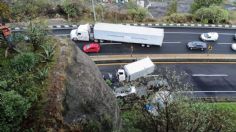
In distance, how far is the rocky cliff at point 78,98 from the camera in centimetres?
1914

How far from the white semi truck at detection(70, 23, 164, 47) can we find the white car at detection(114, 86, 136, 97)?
1058cm

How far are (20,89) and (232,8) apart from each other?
60.6m

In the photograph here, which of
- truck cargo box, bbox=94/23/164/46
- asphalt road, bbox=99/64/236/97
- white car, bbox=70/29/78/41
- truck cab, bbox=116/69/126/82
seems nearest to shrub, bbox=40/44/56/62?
truck cab, bbox=116/69/126/82

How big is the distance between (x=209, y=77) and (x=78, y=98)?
2491 cm

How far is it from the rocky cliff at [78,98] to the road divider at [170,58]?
18.5m

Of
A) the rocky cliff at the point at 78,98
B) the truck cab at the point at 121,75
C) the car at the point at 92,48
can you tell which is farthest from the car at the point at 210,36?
the rocky cliff at the point at 78,98

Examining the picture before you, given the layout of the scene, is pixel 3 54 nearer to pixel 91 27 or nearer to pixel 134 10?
pixel 91 27

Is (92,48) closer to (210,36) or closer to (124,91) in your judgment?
(124,91)

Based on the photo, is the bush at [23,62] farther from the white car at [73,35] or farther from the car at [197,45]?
the car at [197,45]

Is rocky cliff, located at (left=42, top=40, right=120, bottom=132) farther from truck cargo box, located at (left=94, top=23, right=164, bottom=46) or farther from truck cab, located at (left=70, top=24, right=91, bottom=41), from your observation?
truck cab, located at (left=70, top=24, right=91, bottom=41)

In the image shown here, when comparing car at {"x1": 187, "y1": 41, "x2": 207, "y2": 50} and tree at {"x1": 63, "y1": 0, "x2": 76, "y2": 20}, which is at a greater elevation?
tree at {"x1": 63, "y1": 0, "x2": 76, "y2": 20}

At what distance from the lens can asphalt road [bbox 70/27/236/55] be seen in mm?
45000

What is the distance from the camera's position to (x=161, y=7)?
69.0 metres

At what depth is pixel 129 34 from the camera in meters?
44.4
